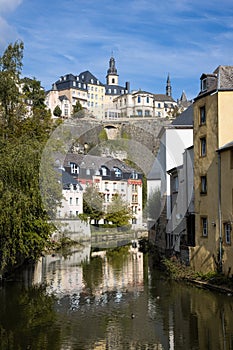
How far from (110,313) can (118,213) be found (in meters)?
25.0

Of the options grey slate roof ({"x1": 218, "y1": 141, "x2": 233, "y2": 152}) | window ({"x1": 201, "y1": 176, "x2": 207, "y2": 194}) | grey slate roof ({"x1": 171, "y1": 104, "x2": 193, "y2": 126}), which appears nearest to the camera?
grey slate roof ({"x1": 218, "y1": 141, "x2": 233, "y2": 152})

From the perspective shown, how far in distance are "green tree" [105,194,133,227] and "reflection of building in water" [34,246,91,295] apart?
15.6ft

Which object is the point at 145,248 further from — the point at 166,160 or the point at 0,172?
the point at 0,172

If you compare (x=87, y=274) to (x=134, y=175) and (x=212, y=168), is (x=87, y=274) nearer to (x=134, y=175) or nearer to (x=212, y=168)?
(x=212, y=168)

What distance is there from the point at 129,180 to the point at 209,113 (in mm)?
24118

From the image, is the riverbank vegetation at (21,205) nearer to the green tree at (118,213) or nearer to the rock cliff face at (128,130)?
the green tree at (118,213)

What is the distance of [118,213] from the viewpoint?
43.8m

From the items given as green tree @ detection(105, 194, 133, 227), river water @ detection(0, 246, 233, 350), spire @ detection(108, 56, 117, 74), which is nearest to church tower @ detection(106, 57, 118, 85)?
spire @ detection(108, 56, 117, 74)

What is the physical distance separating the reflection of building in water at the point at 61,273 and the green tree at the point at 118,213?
4.74 m

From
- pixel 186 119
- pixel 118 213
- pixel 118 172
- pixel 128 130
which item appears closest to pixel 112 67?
pixel 128 130

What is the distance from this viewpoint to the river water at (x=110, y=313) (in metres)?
15.4

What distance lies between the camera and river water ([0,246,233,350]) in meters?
15.4

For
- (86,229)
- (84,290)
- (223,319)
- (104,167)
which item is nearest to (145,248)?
(86,229)

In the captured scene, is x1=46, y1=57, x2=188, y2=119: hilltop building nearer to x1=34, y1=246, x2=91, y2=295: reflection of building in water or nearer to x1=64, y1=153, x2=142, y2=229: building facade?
x1=64, y1=153, x2=142, y2=229: building facade
